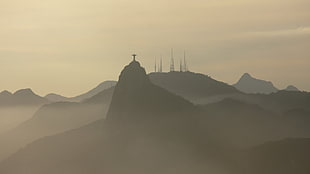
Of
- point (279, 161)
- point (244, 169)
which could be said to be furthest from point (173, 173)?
point (279, 161)

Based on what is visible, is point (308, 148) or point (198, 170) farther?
point (198, 170)

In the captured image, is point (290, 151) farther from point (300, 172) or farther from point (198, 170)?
point (198, 170)

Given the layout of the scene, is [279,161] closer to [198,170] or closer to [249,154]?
[249,154]

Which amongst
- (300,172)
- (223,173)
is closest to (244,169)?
(223,173)

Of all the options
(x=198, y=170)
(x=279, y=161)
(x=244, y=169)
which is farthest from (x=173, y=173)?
(x=279, y=161)

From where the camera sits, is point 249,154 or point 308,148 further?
point 249,154

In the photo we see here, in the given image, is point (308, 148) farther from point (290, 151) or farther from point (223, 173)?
point (223, 173)

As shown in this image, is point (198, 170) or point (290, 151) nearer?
point (290, 151)
